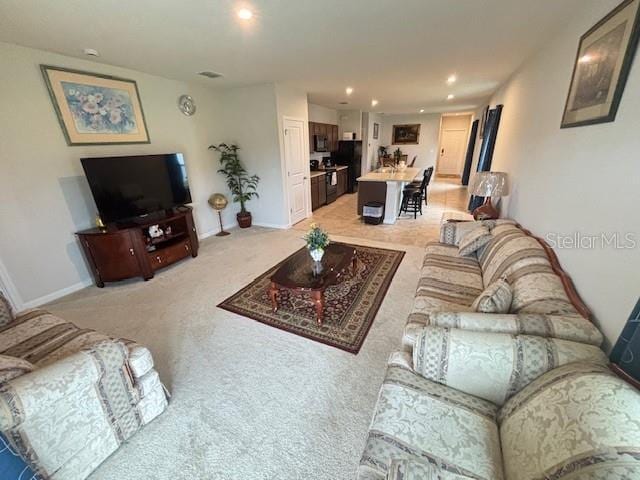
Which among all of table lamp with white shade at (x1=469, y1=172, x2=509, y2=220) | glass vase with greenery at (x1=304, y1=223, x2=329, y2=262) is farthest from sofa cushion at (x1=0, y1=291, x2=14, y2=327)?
table lamp with white shade at (x1=469, y1=172, x2=509, y2=220)

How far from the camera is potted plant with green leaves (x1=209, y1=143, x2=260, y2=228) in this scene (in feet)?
15.7

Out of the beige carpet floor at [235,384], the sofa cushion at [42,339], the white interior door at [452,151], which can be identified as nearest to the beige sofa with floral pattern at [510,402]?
the beige carpet floor at [235,384]

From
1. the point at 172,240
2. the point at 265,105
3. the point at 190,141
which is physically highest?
the point at 265,105

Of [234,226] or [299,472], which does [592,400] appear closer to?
[299,472]

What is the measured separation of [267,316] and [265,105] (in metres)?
3.57

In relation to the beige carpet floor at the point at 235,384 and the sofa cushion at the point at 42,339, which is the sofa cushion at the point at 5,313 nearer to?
the sofa cushion at the point at 42,339

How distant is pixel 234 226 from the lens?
5.27 meters

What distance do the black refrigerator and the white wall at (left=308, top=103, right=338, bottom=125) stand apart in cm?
76

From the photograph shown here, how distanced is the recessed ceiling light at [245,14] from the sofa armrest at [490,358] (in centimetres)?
243

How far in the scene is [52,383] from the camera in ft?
3.63

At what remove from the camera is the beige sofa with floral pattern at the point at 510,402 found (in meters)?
0.75

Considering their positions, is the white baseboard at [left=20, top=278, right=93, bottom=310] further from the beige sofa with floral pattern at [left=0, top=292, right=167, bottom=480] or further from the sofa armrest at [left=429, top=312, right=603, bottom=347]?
the sofa armrest at [left=429, top=312, right=603, bottom=347]

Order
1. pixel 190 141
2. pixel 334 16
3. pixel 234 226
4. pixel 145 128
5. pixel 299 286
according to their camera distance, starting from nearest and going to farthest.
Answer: pixel 334 16, pixel 299 286, pixel 145 128, pixel 190 141, pixel 234 226

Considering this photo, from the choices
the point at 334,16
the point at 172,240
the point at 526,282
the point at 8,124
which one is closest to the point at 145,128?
the point at 8,124
